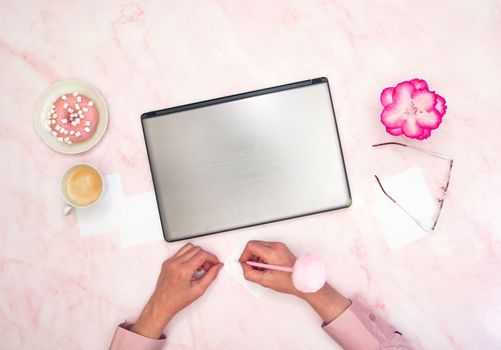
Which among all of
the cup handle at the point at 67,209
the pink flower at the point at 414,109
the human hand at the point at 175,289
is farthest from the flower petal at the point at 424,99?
the cup handle at the point at 67,209

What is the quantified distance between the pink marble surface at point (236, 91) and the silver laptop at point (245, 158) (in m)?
0.06

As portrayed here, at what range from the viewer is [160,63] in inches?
42.0

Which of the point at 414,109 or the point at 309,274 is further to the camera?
the point at 414,109

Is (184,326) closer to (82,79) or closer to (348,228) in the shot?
(348,228)

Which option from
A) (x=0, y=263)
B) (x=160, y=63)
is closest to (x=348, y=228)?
(x=160, y=63)

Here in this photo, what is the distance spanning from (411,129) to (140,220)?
2.19 feet

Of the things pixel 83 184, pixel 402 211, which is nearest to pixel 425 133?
pixel 402 211

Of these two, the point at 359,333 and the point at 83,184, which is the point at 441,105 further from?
the point at 83,184

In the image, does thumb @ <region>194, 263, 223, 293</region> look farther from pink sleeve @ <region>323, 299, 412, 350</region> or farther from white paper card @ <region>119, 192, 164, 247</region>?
pink sleeve @ <region>323, 299, 412, 350</region>

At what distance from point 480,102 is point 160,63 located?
0.79 meters

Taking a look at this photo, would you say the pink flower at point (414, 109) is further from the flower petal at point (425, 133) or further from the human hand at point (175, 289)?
the human hand at point (175, 289)

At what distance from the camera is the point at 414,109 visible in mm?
989

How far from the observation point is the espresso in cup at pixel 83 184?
3.31 ft

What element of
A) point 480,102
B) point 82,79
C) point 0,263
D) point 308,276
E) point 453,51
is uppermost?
point 82,79
